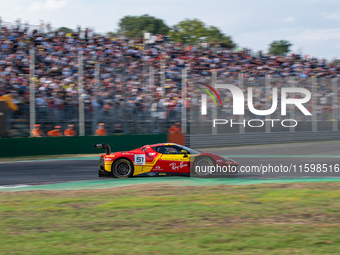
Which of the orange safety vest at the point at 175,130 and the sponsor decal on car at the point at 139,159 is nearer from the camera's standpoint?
the sponsor decal on car at the point at 139,159

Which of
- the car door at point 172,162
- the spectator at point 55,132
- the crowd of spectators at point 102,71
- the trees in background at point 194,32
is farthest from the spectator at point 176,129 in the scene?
the trees in background at point 194,32

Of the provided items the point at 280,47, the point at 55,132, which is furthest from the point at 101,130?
the point at 280,47

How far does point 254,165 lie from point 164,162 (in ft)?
9.85

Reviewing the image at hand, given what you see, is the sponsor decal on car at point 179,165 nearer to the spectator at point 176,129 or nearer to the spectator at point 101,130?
the spectator at point 101,130

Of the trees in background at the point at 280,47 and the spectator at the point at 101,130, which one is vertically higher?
the trees in background at the point at 280,47

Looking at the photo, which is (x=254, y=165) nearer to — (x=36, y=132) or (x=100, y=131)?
(x=100, y=131)

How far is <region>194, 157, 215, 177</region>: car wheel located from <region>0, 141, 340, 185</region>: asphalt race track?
834 mm

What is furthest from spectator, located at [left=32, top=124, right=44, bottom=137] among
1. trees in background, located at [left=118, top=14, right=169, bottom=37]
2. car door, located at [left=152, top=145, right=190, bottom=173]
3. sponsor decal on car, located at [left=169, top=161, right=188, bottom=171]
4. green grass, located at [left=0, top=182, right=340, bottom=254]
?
trees in background, located at [left=118, top=14, right=169, bottom=37]

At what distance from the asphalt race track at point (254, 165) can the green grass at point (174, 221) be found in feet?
8.90

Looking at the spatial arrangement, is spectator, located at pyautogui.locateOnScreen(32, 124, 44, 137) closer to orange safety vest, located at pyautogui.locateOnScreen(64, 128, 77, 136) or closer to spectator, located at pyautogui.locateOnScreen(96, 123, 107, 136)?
orange safety vest, located at pyautogui.locateOnScreen(64, 128, 77, 136)

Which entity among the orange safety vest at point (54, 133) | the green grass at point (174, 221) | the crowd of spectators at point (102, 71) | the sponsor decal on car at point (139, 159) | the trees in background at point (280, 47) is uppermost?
the trees in background at point (280, 47)

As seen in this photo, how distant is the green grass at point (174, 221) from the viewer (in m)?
5.20

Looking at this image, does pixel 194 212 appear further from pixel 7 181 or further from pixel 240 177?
pixel 7 181

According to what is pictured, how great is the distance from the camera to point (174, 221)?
657 centimetres
